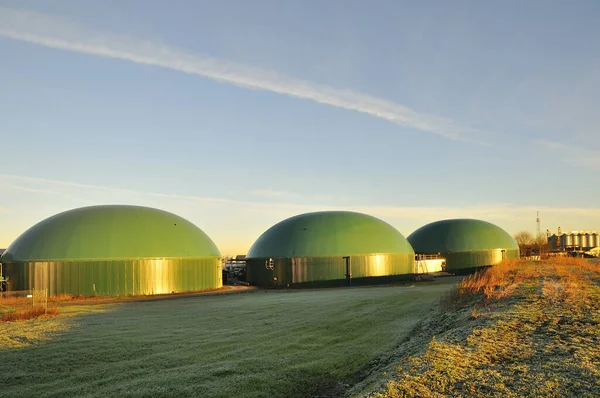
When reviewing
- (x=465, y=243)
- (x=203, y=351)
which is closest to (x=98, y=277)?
(x=203, y=351)

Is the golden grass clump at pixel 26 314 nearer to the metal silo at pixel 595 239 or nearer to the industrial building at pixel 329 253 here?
the industrial building at pixel 329 253

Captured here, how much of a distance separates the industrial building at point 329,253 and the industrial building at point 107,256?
25.0 feet

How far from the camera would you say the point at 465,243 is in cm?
6600

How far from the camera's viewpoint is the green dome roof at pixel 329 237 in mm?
49219

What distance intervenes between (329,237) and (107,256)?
20.9m

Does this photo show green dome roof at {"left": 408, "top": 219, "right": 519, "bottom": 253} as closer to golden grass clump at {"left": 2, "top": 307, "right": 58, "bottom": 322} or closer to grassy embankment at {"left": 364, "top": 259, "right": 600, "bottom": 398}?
grassy embankment at {"left": 364, "top": 259, "right": 600, "bottom": 398}

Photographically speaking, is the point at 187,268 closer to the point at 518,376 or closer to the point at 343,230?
the point at 343,230

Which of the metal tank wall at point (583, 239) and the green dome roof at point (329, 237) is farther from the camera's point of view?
the metal tank wall at point (583, 239)

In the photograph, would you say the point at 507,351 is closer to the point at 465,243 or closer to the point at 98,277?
the point at 98,277

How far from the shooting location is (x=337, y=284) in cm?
4775

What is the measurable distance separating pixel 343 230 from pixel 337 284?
5.99 m

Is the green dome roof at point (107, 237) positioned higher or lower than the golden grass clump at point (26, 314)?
higher

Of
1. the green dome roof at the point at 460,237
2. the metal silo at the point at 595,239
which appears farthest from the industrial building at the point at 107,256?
the metal silo at the point at 595,239

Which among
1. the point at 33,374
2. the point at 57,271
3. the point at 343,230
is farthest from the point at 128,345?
the point at 343,230
